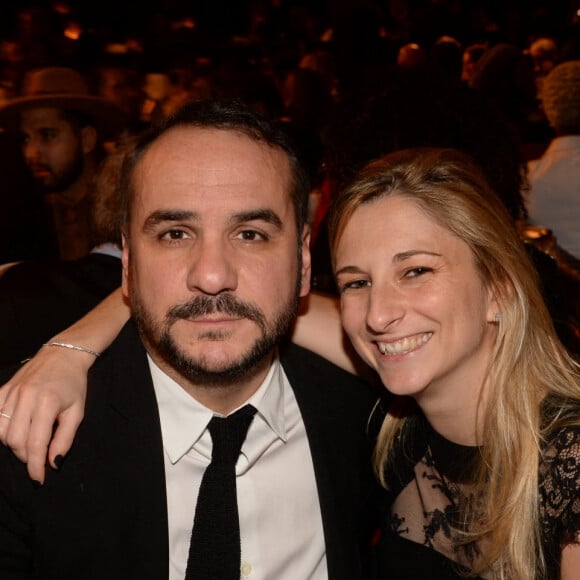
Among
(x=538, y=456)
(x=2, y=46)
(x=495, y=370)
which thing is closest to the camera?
(x=538, y=456)

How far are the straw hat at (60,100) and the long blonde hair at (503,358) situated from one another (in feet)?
8.31

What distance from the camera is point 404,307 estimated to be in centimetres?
175

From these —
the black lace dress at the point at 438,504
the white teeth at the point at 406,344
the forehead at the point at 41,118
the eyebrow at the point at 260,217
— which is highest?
the eyebrow at the point at 260,217

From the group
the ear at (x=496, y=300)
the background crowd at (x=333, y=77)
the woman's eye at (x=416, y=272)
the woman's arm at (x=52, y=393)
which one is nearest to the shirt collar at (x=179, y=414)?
the woman's arm at (x=52, y=393)

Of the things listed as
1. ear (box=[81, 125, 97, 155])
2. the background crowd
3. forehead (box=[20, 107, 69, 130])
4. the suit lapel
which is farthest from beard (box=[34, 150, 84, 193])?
the suit lapel

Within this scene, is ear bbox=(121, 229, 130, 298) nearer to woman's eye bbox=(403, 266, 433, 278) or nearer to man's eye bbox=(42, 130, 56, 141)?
woman's eye bbox=(403, 266, 433, 278)

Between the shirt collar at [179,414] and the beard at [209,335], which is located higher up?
the beard at [209,335]

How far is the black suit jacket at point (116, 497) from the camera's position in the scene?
1.60 metres

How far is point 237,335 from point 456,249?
0.56 m

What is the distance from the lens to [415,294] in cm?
175

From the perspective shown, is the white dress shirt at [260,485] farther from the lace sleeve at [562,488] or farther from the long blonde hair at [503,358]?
the lace sleeve at [562,488]

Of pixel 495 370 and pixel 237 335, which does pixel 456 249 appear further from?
pixel 237 335

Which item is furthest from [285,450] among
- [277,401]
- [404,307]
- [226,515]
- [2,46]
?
[2,46]

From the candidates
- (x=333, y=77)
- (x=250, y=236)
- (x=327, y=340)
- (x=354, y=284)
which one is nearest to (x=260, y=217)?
(x=250, y=236)
